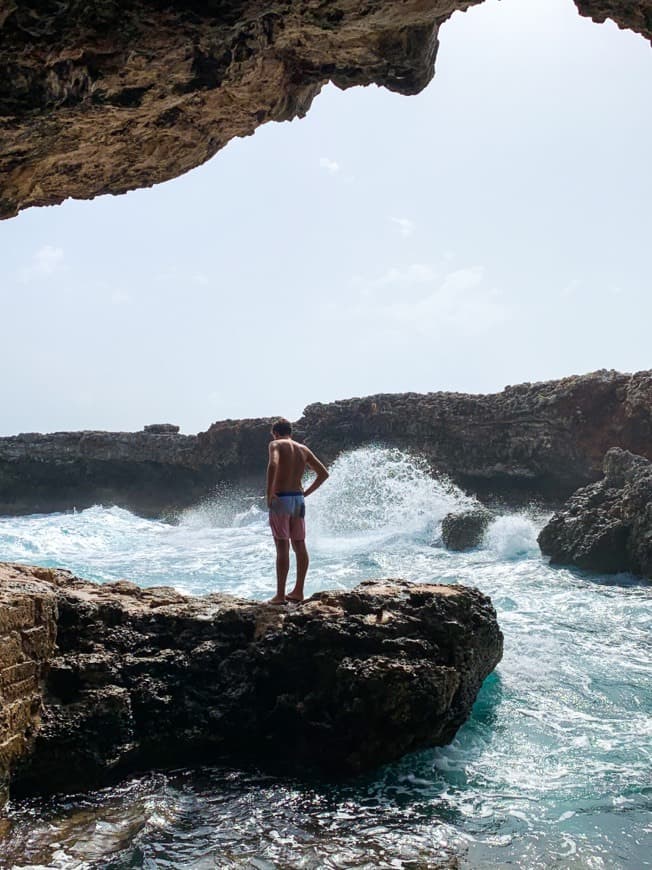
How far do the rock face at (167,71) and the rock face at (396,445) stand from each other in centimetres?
1216

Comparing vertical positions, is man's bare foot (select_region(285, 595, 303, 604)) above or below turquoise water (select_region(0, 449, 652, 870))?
above

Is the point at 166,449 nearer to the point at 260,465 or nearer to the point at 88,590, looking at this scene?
the point at 260,465

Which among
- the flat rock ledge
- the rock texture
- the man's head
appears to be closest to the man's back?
the man's head

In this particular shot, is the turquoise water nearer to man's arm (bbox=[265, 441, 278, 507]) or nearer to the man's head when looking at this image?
man's arm (bbox=[265, 441, 278, 507])

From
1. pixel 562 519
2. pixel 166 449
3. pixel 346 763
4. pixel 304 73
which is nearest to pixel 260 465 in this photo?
pixel 166 449

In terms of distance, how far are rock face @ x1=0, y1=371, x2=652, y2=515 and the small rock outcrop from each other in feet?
15.1

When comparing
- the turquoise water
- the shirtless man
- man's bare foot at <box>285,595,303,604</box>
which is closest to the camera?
the turquoise water

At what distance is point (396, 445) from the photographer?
2034 centimetres

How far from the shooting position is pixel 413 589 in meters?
4.75

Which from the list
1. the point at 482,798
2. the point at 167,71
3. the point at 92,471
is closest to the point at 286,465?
the point at 482,798

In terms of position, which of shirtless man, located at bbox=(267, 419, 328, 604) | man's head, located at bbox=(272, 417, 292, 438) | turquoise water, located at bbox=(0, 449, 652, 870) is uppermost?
man's head, located at bbox=(272, 417, 292, 438)

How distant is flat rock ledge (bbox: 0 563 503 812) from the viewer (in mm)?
3625

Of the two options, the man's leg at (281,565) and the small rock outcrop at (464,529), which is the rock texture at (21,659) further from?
the small rock outcrop at (464,529)

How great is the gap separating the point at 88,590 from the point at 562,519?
28.5ft
